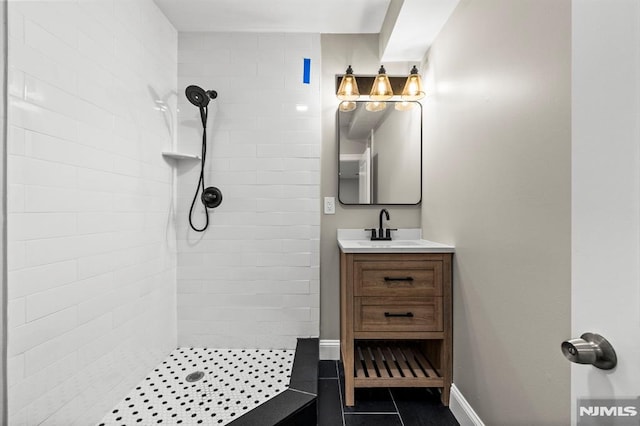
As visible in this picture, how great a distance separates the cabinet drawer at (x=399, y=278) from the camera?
1.68m

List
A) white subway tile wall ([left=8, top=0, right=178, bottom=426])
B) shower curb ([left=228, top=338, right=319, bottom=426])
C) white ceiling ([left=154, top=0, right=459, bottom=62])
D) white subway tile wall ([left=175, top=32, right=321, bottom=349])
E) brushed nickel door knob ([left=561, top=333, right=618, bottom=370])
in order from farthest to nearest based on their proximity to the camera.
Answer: white subway tile wall ([left=175, top=32, right=321, bottom=349])
white ceiling ([left=154, top=0, right=459, bottom=62])
shower curb ([left=228, top=338, right=319, bottom=426])
white subway tile wall ([left=8, top=0, right=178, bottom=426])
brushed nickel door knob ([left=561, top=333, right=618, bottom=370])

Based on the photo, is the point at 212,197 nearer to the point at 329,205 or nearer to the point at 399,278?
the point at 329,205

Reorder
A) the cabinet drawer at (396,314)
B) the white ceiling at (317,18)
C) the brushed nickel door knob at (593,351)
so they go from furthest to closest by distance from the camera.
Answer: the white ceiling at (317,18), the cabinet drawer at (396,314), the brushed nickel door knob at (593,351)

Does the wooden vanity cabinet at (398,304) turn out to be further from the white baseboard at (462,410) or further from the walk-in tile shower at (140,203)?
the walk-in tile shower at (140,203)

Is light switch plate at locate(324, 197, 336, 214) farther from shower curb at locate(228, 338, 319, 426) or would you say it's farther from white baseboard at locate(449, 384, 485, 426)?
white baseboard at locate(449, 384, 485, 426)

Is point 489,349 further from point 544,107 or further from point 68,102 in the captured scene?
point 68,102

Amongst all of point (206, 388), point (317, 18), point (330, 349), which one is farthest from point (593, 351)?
point (317, 18)

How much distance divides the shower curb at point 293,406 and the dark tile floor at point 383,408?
0.18 m

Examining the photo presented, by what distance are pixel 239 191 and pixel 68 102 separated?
1.09 m

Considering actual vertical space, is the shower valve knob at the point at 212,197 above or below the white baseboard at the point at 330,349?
above

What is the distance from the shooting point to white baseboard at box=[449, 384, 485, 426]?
1.43 m

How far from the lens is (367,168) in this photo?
2.22 metres

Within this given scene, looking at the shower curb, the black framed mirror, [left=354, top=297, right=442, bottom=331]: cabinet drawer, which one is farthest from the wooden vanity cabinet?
the black framed mirror

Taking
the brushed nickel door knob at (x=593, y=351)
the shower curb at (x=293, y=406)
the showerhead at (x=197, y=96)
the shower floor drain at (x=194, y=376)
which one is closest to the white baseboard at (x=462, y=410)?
the shower curb at (x=293, y=406)
